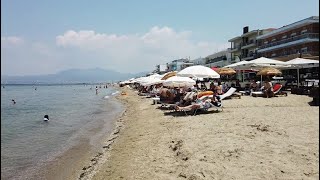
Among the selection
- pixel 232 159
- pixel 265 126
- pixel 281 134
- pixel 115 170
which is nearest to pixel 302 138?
pixel 281 134

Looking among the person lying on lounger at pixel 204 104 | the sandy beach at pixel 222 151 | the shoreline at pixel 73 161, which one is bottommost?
the shoreline at pixel 73 161

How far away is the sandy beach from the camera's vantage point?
247 inches

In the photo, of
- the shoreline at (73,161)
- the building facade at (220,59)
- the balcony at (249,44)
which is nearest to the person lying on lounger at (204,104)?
the shoreline at (73,161)

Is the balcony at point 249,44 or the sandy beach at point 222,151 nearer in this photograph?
the sandy beach at point 222,151

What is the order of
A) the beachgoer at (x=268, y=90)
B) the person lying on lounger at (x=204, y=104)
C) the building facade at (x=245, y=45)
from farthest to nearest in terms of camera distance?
1. the building facade at (x=245, y=45)
2. the beachgoer at (x=268, y=90)
3. the person lying on lounger at (x=204, y=104)

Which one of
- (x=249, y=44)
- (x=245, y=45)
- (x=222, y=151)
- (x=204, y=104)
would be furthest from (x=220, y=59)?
(x=222, y=151)

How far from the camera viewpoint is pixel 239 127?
10.3 meters

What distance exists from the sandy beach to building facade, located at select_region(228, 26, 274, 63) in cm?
4873

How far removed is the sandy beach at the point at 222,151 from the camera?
628 centimetres

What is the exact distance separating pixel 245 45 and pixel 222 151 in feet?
193

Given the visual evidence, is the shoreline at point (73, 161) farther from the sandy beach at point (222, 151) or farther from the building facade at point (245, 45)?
the building facade at point (245, 45)

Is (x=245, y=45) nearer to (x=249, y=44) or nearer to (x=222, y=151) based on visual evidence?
(x=249, y=44)

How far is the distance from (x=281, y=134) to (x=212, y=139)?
1904mm

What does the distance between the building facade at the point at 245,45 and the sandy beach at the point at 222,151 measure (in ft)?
160
